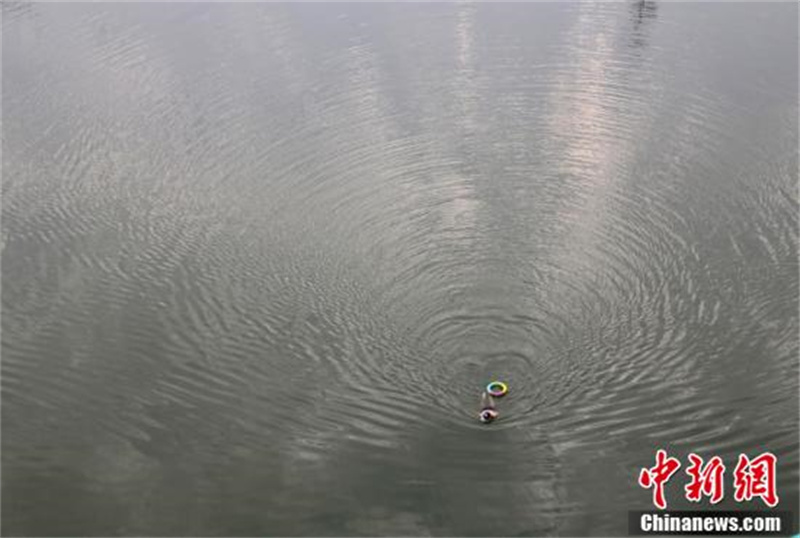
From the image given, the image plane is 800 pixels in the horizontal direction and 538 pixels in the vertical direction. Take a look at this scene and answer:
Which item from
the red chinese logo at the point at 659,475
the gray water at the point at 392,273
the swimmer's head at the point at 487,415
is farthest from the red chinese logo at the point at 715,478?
the swimmer's head at the point at 487,415

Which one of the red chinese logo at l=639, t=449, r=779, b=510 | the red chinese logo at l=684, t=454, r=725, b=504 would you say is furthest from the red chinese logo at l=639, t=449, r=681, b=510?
the red chinese logo at l=684, t=454, r=725, b=504

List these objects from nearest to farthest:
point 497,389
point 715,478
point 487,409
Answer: point 715,478 → point 487,409 → point 497,389

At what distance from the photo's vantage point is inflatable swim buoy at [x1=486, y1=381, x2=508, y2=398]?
46.0ft

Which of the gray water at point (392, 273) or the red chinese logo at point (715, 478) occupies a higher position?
the gray water at point (392, 273)

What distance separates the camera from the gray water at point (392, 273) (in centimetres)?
1328

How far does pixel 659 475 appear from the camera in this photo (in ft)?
42.4

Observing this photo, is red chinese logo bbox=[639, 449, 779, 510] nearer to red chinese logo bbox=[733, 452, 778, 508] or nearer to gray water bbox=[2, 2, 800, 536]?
red chinese logo bbox=[733, 452, 778, 508]

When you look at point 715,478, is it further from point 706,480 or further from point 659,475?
point 659,475

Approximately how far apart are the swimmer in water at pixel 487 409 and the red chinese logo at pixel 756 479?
12.6ft

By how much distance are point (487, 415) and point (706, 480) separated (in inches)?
138

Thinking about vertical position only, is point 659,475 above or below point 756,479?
below

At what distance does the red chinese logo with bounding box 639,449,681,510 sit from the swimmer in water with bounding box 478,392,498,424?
2479 mm

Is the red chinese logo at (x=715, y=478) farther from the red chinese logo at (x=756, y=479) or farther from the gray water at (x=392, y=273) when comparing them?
the gray water at (x=392, y=273)

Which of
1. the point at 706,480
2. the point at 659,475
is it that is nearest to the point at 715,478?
the point at 706,480
